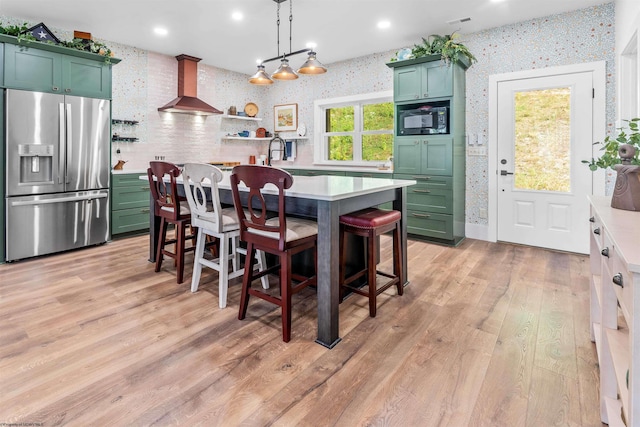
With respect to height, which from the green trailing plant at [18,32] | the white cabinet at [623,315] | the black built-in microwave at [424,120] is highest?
the green trailing plant at [18,32]

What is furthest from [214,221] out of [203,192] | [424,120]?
[424,120]

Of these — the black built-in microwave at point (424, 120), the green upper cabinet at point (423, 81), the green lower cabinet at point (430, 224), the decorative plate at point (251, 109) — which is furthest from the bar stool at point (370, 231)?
the decorative plate at point (251, 109)

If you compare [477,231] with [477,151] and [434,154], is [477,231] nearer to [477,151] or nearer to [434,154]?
[477,151]

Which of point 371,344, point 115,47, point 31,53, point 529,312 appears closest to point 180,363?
point 371,344

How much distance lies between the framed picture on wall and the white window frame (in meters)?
0.49

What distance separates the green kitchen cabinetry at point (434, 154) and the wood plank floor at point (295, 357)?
1.43 meters

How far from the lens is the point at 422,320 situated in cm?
246

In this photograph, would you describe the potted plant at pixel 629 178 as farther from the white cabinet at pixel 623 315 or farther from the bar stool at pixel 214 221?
the bar stool at pixel 214 221

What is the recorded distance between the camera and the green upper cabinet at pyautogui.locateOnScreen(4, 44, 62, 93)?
144 inches

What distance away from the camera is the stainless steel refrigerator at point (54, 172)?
373cm

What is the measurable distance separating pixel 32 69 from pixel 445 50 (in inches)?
180

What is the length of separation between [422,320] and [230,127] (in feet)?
17.7

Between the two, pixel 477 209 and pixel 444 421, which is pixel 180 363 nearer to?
pixel 444 421

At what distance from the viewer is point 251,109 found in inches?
273
